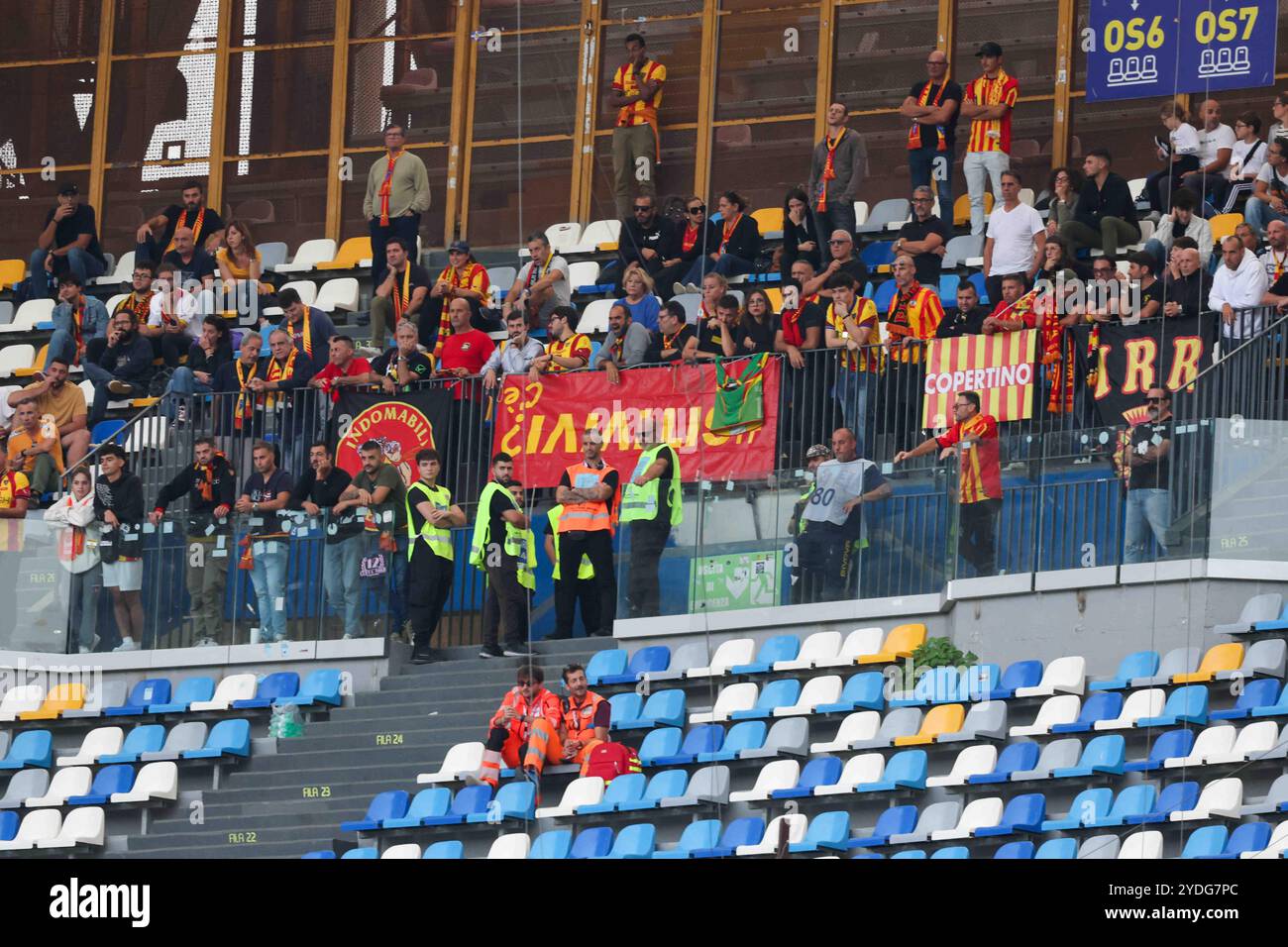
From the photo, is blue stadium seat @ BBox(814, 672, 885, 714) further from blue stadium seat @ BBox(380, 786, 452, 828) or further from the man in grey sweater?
the man in grey sweater

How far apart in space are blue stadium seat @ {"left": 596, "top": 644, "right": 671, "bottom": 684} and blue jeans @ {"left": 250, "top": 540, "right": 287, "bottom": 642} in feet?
7.93

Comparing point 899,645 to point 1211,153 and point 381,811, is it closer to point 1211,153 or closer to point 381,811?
point 381,811

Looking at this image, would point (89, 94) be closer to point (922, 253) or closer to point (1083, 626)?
point (922, 253)

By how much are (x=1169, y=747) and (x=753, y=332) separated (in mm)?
4363

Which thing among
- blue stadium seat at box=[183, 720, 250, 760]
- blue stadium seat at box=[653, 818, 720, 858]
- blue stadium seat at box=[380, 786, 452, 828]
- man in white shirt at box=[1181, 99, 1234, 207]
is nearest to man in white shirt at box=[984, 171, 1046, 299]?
man in white shirt at box=[1181, 99, 1234, 207]

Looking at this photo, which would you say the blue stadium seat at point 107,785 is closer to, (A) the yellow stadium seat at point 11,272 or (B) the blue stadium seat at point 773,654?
(B) the blue stadium seat at point 773,654

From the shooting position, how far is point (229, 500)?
1745 cm

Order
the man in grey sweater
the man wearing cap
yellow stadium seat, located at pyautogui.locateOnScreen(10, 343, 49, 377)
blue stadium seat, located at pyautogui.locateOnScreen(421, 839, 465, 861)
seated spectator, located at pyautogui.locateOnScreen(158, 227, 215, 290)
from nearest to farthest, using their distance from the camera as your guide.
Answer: blue stadium seat, located at pyautogui.locateOnScreen(421, 839, 465, 861)
the man in grey sweater
the man wearing cap
seated spectator, located at pyautogui.locateOnScreen(158, 227, 215, 290)
yellow stadium seat, located at pyautogui.locateOnScreen(10, 343, 49, 377)

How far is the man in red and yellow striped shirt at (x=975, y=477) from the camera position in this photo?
1541 cm

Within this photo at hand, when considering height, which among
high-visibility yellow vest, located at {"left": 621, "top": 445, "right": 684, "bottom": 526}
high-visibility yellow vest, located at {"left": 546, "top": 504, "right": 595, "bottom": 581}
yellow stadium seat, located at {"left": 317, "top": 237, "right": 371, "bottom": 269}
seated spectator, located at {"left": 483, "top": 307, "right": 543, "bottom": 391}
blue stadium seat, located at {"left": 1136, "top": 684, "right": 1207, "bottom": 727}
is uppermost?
yellow stadium seat, located at {"left": 317, "top": 237, "right": 371, "bottom": 269}

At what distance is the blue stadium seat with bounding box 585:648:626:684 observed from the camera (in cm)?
1588

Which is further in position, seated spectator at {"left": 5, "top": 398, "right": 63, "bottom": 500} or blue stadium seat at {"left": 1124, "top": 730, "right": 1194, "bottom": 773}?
seated spectator at {"left": 5, "top": 398, "right": 63, "bottom": 500}

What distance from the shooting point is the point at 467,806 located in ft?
50.1

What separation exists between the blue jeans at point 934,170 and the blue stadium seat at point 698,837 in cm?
606
